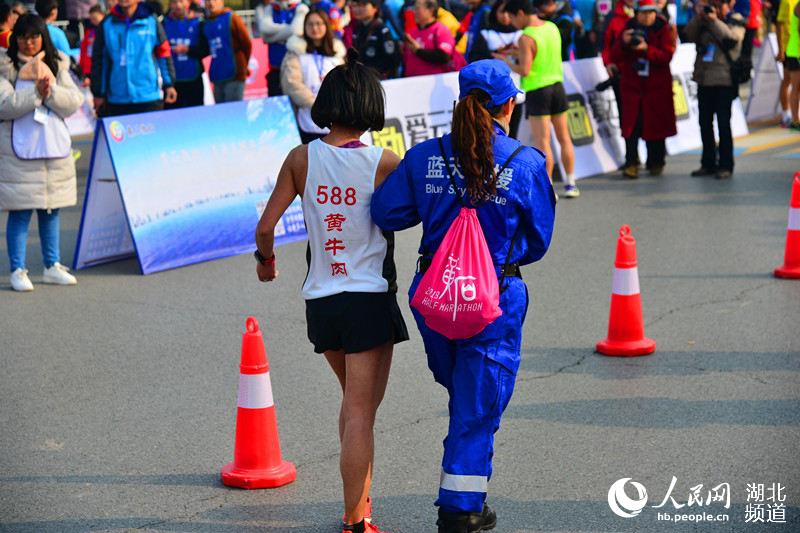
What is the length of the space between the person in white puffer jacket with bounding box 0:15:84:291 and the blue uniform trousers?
5.48m

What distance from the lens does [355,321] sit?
4598 millimetres

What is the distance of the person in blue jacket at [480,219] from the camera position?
446cm

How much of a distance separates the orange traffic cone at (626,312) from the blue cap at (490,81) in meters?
2.82

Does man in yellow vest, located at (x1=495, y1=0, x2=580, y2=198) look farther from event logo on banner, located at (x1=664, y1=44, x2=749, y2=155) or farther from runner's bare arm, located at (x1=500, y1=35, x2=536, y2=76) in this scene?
event logo on banner, located at (x1=664, y1=44, x2=749, y2=155)

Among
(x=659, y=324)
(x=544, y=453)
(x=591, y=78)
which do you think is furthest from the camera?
(x=591, y=78)

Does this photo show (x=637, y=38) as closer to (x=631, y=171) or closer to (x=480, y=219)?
(x=631, y=171)

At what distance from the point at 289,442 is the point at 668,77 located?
9134 millimetres

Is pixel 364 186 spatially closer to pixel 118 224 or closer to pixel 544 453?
pixel 544 453

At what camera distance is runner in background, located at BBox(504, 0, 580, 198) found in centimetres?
1255

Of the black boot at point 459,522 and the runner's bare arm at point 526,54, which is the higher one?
the runner's bare arm at point 526,54

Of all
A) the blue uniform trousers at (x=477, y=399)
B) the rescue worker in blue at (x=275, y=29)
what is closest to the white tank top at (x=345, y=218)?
the blue uniform trousers at (x=477, y=399)

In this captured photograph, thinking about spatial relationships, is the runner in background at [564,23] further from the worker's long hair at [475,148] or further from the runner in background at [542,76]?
the worker's long hair at [475,148]

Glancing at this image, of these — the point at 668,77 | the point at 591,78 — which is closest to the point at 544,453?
the point at 668,77

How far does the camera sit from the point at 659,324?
805 centimetres
